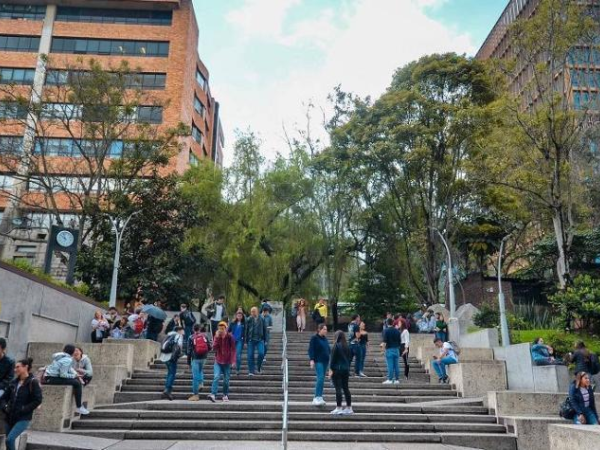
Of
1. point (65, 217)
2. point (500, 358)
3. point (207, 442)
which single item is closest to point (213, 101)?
point (65, 217)

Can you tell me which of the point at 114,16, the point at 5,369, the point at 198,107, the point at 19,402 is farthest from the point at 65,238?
the point at 114,16

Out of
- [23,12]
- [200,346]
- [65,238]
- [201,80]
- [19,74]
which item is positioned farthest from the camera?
[201,80]

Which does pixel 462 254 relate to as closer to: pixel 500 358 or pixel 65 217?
pixel 500 358

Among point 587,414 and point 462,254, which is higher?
point 462,254

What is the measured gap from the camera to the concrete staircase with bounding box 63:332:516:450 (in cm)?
1020

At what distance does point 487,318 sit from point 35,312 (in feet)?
54.1

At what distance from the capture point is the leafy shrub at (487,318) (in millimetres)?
21719

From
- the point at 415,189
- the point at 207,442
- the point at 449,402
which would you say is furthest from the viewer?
the point at 415,189

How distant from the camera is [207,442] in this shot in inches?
382

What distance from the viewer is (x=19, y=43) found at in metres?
45.3

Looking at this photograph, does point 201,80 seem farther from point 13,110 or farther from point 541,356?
point 541,356

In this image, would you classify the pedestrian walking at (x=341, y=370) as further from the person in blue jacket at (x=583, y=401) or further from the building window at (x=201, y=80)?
the building window at (x=201, y=80)

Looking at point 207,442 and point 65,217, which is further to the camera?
point 65,217

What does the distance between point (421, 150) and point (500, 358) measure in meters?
13.6
